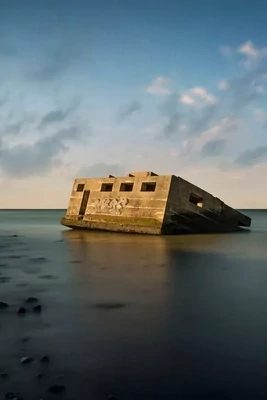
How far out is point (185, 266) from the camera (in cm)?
1432

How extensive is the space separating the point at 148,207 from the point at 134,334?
72.5ft

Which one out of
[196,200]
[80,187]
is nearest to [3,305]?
[196,200]

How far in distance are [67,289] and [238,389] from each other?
6.47 meters

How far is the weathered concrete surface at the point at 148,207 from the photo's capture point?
2798cm

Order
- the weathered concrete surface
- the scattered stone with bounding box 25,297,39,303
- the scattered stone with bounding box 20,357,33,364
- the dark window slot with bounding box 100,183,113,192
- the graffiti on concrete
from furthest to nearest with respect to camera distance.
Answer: the dark window slot with bounding box 100,183,113,192, the graffiti on concrete, the weathered concrete surface, the scattered stone with bounding box 25,297,39,303, the scattered stone with bounding box 20,357,33,364

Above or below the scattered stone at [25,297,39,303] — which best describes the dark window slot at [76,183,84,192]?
above

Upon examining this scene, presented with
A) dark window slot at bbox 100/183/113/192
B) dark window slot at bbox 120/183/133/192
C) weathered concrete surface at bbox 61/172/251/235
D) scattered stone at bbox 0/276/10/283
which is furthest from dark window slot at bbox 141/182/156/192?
scattered stone at bbox 0/276/10/283

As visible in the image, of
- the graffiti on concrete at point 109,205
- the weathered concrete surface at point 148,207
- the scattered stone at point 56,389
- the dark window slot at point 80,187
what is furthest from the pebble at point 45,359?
the dark window slot at point 80,187

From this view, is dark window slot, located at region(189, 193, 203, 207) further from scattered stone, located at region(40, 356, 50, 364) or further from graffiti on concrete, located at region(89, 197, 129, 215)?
scattered stone, located at region(40, 356, 50, 364)

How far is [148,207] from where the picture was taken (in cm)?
2845

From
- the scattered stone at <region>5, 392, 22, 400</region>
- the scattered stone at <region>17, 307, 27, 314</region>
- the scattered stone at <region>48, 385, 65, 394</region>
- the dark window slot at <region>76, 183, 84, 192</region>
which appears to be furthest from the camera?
the dark window slot at <region>76, 183, 84, 192</region>

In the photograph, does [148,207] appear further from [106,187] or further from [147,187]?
[106,187]

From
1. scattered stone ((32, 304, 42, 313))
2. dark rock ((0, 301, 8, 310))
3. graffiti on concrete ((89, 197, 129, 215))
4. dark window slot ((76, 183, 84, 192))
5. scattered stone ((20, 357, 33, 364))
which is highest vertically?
dark window slot ((76, 183, 84, 192))

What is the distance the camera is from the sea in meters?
4.59
